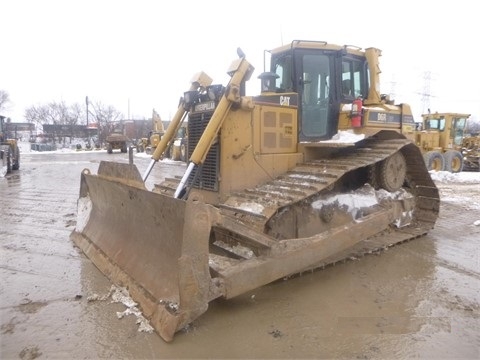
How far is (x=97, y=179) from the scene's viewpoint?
4.97 m

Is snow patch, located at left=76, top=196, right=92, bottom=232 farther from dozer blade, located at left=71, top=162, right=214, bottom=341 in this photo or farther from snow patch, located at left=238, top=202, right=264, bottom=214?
snow patch, located at left=238, top=202, right=264, bottom=214

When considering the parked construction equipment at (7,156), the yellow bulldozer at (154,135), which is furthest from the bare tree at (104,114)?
the parked construction equipment at (7,156)

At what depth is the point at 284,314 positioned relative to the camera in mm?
3445

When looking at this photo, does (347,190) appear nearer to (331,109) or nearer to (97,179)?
(331,109)

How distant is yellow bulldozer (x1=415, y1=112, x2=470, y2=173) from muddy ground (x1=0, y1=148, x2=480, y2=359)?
1137 centimetres

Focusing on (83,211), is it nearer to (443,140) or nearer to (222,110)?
(222,110)

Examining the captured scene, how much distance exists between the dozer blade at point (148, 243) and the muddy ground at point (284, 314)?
7.9 inches

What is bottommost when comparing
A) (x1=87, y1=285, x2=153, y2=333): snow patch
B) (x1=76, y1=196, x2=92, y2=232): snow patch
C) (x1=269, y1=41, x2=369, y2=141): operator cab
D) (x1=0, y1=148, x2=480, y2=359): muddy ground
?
(x1=0, y1=148, x2=480, y2=359): muddy ground

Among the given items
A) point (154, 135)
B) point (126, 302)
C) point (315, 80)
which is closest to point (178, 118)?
point (315, 80)

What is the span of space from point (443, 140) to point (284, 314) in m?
16.2

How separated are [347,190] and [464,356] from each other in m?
3.00

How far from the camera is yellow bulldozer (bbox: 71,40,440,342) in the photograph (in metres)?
3.29

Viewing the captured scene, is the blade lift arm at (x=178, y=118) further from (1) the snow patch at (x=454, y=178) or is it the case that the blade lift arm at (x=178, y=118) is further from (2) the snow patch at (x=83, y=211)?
(1) the snow patch at (x=454, y=178)

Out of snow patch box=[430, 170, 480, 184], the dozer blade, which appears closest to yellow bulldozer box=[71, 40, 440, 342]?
the dozer blade
